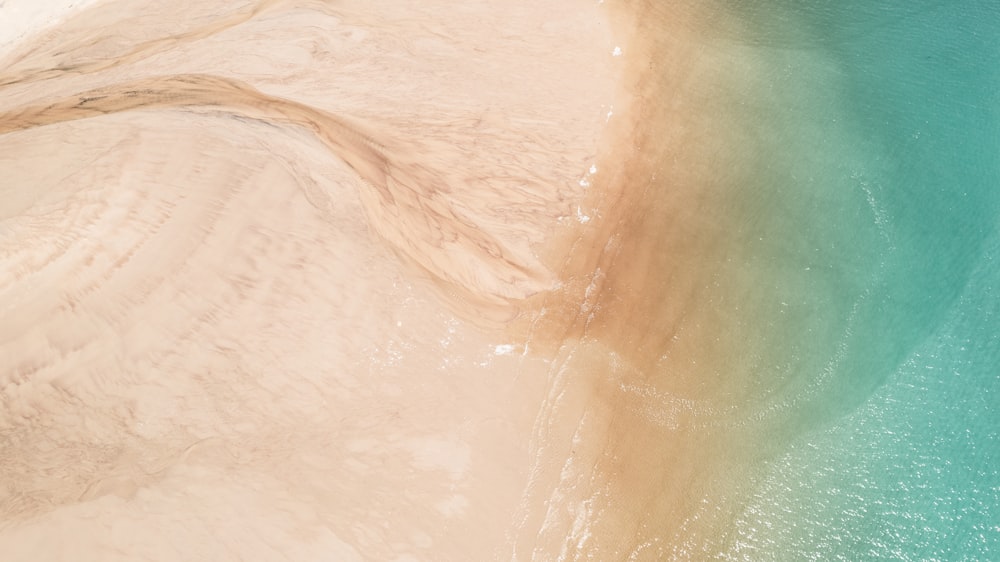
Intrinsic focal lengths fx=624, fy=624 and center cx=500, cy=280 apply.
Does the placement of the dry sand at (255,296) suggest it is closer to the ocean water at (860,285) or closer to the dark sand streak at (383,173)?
the dark sand streak at (383,173)

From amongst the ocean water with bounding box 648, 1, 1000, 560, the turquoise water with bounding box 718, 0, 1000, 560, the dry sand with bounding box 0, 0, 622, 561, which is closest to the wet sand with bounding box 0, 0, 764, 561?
the dry sand with bounding box 0, 0, 622, 561

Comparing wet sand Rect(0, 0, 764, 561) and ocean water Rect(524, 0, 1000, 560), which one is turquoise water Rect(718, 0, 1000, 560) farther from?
wet sand Rect(0, 0, 764, 561)

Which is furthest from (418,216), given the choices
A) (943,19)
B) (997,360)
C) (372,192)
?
(943,19)

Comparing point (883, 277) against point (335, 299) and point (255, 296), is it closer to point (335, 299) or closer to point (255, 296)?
point (335, 299)

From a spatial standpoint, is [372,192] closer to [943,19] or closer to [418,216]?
[418,216]

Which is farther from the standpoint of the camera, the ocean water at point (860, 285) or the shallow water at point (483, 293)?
the ocean water at point (860, 285)

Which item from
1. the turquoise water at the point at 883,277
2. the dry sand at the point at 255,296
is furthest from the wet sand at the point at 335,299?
the turquoise water at the point at 883,277
